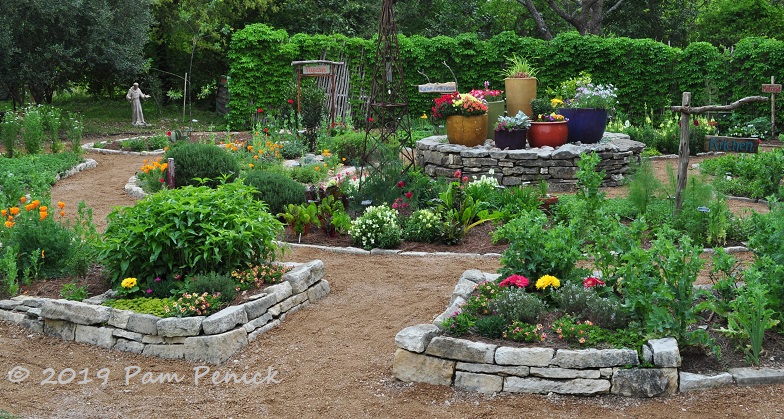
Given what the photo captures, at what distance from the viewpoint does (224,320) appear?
5.39 metres

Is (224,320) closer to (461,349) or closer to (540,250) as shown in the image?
(461,349)

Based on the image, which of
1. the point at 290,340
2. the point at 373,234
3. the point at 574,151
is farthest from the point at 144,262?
the point at 574,151

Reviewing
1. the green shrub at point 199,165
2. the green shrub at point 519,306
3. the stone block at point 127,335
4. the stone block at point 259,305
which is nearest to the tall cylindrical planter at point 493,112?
the green shrub at point 199,165

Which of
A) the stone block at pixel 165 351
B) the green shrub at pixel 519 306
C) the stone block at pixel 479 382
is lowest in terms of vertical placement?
the stone block at pixel 165 351

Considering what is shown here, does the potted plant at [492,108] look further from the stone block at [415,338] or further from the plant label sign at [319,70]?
the stone block at [415,338]

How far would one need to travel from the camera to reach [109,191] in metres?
11.4

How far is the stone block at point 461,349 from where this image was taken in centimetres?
466

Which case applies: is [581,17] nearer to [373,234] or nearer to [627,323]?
[373,234]

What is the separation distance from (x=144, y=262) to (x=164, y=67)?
826 inches

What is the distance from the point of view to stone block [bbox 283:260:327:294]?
623cm

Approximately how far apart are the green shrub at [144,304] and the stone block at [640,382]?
3.00m

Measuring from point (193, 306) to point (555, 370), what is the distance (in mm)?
2493

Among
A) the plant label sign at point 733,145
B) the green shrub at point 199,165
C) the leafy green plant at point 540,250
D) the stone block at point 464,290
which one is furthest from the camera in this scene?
the green shrub at point 199,165

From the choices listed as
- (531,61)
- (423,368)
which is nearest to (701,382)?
(423,368)
